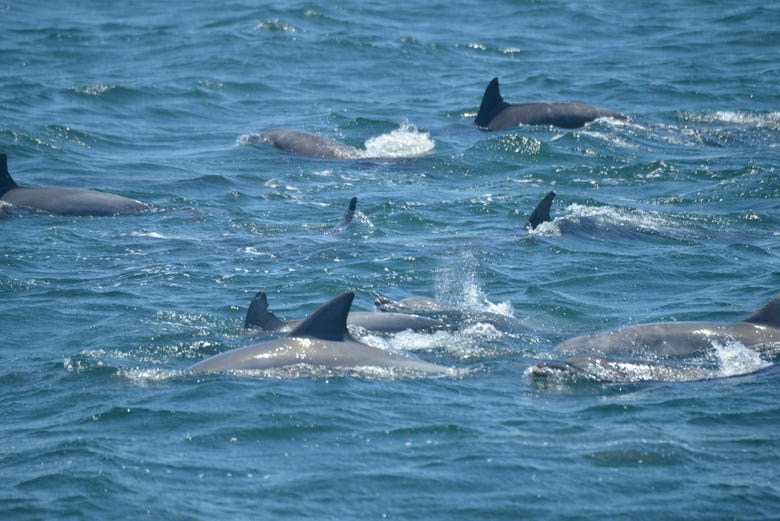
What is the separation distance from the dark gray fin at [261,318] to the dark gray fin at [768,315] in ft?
16.4

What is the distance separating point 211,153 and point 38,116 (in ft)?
15.0

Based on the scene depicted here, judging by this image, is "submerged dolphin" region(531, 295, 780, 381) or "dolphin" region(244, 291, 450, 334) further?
"dolphin" region(244, 291, 450, 334)

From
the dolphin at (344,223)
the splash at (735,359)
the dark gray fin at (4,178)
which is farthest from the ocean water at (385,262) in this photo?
the dark gray fin at (4,178)

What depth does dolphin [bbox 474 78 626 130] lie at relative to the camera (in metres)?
24.2

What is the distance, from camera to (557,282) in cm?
1580

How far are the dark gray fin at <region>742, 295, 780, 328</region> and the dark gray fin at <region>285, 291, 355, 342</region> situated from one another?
431 centimetres

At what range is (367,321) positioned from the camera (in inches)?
530

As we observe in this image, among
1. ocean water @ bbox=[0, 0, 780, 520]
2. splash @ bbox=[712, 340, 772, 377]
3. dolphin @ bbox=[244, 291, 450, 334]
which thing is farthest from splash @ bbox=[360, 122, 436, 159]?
splash @ bbox=[712, 340, 772, 377]

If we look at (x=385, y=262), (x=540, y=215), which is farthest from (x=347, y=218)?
(x=540, y=215)

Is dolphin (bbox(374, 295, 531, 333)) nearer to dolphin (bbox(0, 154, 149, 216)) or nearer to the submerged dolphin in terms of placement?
the submerged dolphin

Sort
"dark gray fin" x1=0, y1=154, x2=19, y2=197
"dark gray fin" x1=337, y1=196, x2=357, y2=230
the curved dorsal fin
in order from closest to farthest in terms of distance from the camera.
A: "dark gray fin" x1=337, y1=196, x2=357, y2=230
the curved dorsal fin
"dark gray fin" x1=0, y1=154, x2=19, y2=197

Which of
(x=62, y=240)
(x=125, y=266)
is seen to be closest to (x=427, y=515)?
(x=125, y=266)

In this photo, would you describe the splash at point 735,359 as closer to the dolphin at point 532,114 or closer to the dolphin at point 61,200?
the dolphin at point 61,200

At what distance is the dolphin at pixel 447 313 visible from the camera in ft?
44.7
